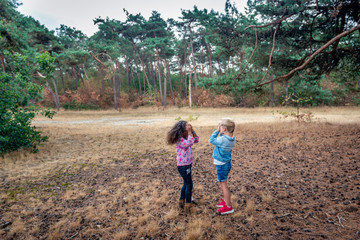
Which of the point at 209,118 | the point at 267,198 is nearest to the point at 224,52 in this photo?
the point at 267,198

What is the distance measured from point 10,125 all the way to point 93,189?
4495mm

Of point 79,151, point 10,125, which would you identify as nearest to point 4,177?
point 10,125

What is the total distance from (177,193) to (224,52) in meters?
7.68

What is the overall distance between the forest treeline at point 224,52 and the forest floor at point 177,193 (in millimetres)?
2913

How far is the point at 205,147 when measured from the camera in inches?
297

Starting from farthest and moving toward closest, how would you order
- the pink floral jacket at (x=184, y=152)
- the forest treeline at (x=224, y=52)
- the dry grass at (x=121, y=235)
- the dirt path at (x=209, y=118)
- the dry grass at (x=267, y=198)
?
the dirt path at (x=209, y=118)
the forest treeline at (x=224, y=52)
the dry grass at (x=267, y=198)
the pink floral jacket at (x=184, y=152)
the dry grass at (x=121, y=235)

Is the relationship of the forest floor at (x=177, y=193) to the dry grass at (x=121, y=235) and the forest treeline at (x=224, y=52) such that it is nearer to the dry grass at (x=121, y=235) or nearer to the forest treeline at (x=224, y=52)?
the dry grass at (x=121, y=235)

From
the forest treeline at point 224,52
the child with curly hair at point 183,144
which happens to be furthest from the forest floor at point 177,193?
the forest treeline at point 224,52

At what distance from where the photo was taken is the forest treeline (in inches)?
A: 284

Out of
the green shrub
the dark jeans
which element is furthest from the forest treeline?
the dark jeans

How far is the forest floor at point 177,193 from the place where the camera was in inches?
105

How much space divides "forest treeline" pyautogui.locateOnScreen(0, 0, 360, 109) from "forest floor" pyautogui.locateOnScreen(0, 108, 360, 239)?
291cm

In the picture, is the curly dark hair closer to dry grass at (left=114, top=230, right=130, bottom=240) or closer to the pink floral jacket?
the pink floral jacket

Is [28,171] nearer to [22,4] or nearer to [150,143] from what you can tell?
[150,143]
